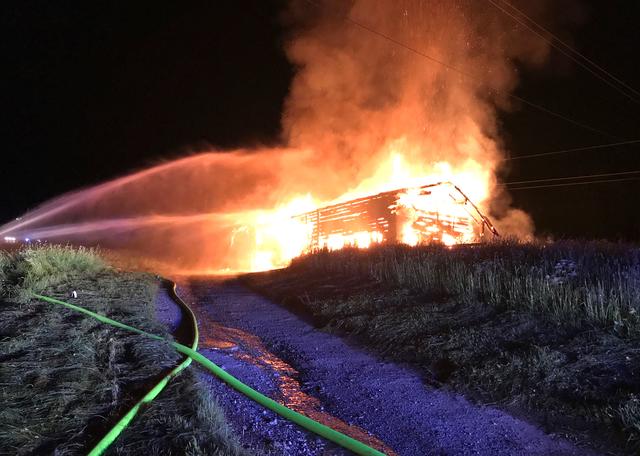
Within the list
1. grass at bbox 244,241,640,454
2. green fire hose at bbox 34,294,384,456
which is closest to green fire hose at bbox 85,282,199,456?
green fire hose at bbox 34,294,384,456

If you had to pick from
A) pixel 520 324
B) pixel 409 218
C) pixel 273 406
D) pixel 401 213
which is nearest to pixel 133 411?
pixel 273 406

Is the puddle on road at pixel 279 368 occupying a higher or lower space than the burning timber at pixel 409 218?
lower

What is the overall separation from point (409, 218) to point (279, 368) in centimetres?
1221

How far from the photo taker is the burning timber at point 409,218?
17.0 meters

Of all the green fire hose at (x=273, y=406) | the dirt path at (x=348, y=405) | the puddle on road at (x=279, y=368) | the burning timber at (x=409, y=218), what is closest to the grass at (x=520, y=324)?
the dirt path at (x=348, y=405)

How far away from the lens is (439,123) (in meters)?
22.2

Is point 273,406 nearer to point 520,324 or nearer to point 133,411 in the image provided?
point 133,411

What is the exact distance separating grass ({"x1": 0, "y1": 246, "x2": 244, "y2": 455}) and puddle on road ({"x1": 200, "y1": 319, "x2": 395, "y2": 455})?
0.88 m

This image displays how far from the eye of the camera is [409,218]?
17203 mm

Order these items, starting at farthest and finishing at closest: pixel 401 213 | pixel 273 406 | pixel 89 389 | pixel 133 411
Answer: pixel 401 213 < pixel 273 406 < pixel 89 389 < pixel 133 411

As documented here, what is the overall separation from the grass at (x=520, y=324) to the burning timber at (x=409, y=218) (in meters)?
7.06

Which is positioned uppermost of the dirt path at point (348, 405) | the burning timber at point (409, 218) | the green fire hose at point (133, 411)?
the burning timber at point (409, 218)

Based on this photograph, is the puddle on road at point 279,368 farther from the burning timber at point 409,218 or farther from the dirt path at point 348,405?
the burning timber at point 409,218

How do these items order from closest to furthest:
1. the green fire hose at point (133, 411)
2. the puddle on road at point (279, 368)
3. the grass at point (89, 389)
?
the green fire hose at point (133, 411)
the grass at point (89, 389)
the puddle on road at point (279, 368)
